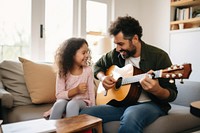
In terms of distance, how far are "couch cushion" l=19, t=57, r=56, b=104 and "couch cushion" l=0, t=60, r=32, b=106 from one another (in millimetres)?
82

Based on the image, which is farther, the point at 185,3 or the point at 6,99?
the point at 185,3

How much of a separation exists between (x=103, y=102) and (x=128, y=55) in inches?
16.4

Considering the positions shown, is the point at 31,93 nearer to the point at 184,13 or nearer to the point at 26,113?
the point at 26,113

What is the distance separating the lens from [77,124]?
1053mm

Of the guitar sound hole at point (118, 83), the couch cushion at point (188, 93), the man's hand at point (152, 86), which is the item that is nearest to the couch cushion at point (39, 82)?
the guitar sound hole at point (118, 83)

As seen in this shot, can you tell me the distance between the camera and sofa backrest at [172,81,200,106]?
1.85 meters

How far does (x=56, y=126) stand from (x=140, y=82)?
57 cm

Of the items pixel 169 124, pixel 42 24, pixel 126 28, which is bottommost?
pixel 169 124

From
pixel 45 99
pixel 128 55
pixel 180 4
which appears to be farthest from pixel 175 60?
pixel 45 99

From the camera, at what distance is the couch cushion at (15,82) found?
185cm

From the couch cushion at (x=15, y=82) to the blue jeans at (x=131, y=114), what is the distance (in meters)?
0.65

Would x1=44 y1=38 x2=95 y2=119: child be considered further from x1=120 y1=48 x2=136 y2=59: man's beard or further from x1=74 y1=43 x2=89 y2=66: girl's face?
x1=120 y1=48 x2=136 y2=59: man's beard

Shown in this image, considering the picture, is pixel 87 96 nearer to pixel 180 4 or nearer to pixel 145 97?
pixel 145 97

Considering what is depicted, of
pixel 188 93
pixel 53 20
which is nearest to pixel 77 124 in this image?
pixel 188 93
